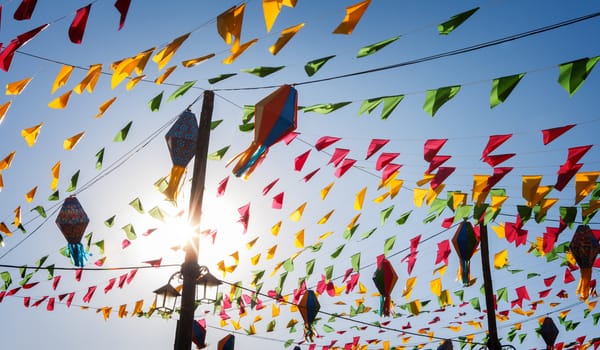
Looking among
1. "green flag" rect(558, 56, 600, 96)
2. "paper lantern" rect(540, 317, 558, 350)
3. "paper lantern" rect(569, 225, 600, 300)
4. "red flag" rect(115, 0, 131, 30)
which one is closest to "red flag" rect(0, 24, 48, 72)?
"red flag" rect(115, 0, 131, 30)

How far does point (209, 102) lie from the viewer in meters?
8.62

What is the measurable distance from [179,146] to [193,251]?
1.78 m

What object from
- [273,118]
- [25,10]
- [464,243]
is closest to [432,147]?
[273,118]

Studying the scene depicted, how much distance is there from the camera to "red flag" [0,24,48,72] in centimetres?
613

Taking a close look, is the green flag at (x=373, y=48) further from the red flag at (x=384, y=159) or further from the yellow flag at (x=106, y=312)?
the yellow flag at (x=106, y=312)

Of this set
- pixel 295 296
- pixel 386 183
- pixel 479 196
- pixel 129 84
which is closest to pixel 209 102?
pixel 129 84

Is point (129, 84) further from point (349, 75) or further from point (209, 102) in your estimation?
point (349, 75)

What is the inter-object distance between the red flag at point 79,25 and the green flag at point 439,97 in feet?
13.8

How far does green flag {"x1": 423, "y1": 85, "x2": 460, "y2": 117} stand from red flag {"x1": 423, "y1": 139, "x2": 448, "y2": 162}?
1495 millimetres

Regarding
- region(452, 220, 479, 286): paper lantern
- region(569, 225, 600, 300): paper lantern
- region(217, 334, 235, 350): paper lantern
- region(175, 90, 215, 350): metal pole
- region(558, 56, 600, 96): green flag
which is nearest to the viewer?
region(558, 56, 600, 96): green flag

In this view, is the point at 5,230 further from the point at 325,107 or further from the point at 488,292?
A: the point at 488,292

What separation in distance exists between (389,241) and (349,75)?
576 cm

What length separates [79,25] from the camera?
5.97m

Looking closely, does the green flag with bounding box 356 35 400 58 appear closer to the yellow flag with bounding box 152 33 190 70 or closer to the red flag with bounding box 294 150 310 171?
the yellow flag with bounding box 152 33 190 70
